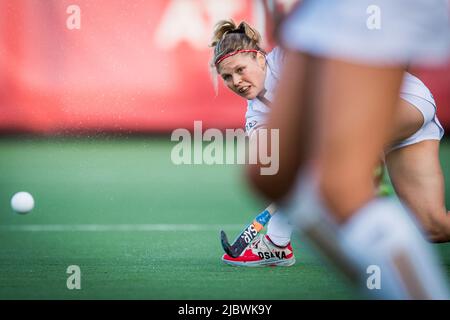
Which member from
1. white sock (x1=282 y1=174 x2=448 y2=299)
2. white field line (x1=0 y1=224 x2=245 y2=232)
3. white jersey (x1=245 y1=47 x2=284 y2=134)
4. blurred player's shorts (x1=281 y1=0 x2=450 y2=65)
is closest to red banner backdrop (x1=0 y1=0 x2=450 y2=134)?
white field line (x1=0 y1=224 x2=245 y2=232)

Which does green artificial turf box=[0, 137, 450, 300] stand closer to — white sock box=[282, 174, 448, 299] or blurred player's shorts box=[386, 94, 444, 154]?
blurred player's shorts box=[386, 94, 444, 154]

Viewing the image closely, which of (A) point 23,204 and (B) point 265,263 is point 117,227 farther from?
(B) point 265,263

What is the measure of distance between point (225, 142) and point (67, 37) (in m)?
1.92

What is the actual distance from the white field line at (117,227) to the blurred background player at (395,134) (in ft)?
3.68

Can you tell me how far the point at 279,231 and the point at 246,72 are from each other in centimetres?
67

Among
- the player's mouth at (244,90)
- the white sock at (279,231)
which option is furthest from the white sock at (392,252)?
the player's mouth at (244,90)

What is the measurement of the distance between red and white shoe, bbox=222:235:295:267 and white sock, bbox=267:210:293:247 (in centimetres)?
2

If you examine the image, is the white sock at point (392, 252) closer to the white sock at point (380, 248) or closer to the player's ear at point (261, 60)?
the white sock at point (380, 248)

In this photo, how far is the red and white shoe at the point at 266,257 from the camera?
4133 mm

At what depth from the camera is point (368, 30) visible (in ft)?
6.45

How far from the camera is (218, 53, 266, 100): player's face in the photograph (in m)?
4.21

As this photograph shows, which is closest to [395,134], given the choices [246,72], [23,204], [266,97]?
[266,97]

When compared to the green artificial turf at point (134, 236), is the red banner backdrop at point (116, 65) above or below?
above

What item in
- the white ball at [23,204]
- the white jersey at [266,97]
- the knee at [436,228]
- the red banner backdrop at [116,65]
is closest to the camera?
the knee at [436,228]
